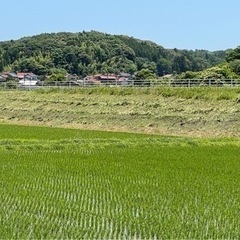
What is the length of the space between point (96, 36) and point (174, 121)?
Result: 131 meters

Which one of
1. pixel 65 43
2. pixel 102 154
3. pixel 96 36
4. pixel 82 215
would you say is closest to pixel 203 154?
pixel 102 154

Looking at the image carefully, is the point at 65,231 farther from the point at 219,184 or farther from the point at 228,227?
the point at 219,184

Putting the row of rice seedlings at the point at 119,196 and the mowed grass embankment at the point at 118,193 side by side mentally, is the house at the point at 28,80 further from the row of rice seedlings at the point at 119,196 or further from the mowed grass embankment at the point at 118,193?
the row of rice seedlings at the point at 119,196

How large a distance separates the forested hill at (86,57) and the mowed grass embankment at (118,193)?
9783 centimetres

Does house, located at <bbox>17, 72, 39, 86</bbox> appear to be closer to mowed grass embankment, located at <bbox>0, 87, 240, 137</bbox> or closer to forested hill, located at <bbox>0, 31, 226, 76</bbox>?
forested hill, located at <bbox>0, 31, 226, 76</bbox>

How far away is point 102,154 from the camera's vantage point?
17.1 metres

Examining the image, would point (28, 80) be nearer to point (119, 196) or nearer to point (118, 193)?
point (118, 193)

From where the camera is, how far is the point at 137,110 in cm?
→ 3228

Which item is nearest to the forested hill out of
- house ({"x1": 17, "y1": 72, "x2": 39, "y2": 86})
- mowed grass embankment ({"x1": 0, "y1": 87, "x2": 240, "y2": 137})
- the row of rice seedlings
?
house ({"x1": 17, "y1": 72, "x2": 39, "y2": 86})

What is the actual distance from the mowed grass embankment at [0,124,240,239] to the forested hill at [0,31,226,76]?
97835 mm

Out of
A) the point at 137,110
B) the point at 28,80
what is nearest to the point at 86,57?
the point at 28,80

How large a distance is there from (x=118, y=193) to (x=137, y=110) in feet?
73.2

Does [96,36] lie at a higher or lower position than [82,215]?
higher

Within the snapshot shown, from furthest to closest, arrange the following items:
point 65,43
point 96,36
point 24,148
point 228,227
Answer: point 96,36 < point 65,43 < point 24,148 < point 228,227
